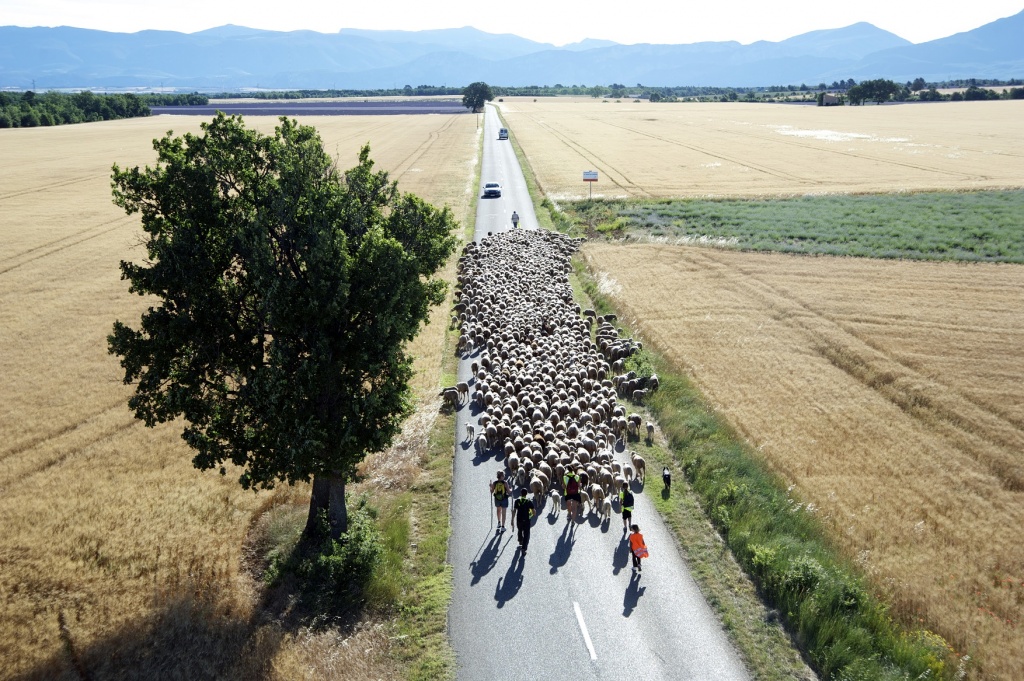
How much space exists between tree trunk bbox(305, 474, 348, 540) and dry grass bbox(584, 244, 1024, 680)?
1311cm

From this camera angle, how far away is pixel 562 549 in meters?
18.2

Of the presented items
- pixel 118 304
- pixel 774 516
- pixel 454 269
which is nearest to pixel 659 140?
pixel 454 269

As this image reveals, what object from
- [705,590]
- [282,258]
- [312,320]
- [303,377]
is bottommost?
[705,590]

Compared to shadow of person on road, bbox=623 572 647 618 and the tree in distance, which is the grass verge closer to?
shadow of person on road, bbox=623 572 647 618

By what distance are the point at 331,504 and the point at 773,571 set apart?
11.5 m

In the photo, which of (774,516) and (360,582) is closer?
(360,582)

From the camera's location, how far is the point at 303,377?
51.4ft

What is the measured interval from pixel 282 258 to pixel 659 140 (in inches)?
4734

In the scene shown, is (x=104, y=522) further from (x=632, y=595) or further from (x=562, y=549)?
(x=632, y=595)

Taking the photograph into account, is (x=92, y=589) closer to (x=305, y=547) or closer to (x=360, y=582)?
(x=305, y=547)

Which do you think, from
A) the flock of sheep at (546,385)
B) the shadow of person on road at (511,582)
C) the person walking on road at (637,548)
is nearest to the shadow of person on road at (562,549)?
the shadow of person on road at (511,582)

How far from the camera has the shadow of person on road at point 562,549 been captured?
1761 centimetres

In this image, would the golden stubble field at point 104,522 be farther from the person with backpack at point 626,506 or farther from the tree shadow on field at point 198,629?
the person with backpack at point 626,506

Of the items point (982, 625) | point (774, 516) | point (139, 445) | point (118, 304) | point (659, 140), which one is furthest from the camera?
point (659, 140)
